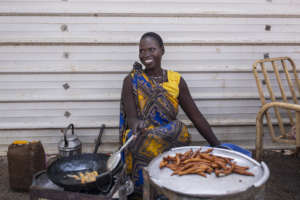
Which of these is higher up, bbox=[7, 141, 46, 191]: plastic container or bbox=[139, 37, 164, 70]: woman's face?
bbox=[139, 37, 164, 70]: woman's face

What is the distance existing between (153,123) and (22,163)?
4.97 feet

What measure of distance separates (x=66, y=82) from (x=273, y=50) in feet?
9.32

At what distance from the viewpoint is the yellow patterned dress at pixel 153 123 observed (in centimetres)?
267

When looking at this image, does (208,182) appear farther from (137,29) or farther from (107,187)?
(137,29)

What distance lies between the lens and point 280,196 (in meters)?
2.97

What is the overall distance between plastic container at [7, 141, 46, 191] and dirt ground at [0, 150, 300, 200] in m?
0.14

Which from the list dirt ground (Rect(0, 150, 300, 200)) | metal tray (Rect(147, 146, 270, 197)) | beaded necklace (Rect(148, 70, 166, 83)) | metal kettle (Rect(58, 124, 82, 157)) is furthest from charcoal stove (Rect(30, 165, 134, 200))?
beaded necklace (Rect(148, 70, 166, 83))

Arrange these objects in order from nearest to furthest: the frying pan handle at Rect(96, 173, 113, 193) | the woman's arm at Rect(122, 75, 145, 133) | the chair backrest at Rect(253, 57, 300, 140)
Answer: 1. the frying pan handle at Rect(96, 173, 113, 193)
2. the woman's arm at Rect(122, 75, 145, 133)
3. the chair backrest at Rect(253, 57, 300, 140)

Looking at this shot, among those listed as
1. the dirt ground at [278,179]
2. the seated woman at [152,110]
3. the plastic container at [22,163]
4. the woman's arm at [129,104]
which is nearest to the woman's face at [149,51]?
the seated woman at [152,110]

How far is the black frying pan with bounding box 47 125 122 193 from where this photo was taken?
2146 mm

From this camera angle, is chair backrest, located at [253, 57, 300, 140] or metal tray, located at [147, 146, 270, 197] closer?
metal tray, located at [147, 146, 270, 197]

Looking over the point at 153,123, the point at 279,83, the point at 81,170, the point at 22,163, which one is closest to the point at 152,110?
the point at 153,123

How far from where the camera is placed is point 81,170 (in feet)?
8.22

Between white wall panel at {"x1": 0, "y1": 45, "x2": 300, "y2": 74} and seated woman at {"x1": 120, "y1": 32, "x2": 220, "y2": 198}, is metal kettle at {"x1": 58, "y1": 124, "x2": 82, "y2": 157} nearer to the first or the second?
seated woman at {"x1": 120, "y1": 32, "x2": 220, "y2": 198}
